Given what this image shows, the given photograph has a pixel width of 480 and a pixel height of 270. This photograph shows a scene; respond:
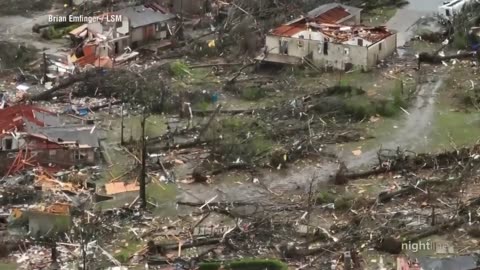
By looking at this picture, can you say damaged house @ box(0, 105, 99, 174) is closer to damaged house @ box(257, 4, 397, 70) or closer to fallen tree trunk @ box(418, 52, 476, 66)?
damaged house @ box(257, 4, 397, 70)

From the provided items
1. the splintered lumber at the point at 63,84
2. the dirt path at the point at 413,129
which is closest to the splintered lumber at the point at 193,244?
the dirt path at the point at 413,129

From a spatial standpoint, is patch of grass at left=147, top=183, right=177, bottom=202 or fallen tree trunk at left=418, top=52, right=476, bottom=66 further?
fallen tree trunk at left=418, top=52, right=476, bottom=66

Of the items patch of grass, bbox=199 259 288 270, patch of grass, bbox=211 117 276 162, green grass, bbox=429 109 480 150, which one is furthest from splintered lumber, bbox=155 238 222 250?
green grass, bbox=429 109 480 150

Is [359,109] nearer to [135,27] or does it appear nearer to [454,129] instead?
[454,129]

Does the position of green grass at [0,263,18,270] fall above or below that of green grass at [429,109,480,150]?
above

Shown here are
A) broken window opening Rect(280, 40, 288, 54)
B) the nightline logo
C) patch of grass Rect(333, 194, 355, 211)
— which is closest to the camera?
the nightline logo

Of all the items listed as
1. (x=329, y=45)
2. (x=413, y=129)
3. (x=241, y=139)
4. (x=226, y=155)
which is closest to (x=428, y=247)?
(x=226, y=155)
